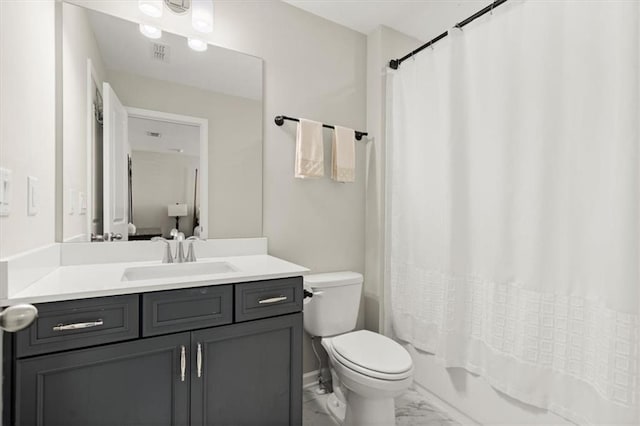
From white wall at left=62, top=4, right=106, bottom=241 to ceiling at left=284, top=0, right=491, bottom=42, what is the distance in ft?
3.68

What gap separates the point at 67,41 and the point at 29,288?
3.54 feet

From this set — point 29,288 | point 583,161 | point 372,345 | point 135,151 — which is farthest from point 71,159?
point 583,161

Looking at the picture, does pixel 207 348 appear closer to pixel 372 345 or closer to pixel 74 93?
pixel 372 345

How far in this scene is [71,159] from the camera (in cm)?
146

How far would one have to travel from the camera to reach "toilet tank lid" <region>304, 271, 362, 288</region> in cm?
185

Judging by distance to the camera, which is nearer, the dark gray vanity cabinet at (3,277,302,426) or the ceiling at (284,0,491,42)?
the dark gray vanity cabinet at (3,277,302,426)

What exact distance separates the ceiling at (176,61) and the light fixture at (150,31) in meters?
0.02

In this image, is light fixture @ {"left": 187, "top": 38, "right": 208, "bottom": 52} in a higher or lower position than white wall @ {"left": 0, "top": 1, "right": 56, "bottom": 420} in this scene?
higher

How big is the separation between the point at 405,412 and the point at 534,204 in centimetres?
133

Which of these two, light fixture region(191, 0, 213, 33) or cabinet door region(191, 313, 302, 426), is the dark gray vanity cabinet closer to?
cabinet door region(191, 313, 302, 426)

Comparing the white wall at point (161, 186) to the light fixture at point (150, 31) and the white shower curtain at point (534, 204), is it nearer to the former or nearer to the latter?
the light fixture at point (150, 31)

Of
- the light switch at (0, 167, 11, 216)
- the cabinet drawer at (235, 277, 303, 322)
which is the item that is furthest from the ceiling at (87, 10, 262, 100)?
the cabinet drawer at (235, 277, 303, 322)

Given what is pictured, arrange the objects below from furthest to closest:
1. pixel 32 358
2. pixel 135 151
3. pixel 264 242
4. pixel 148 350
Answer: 1. pixel 264 242
2. pixel 135 151
3. pixel 148 350
4. pixel 32 358

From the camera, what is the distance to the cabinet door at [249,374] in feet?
3.95
